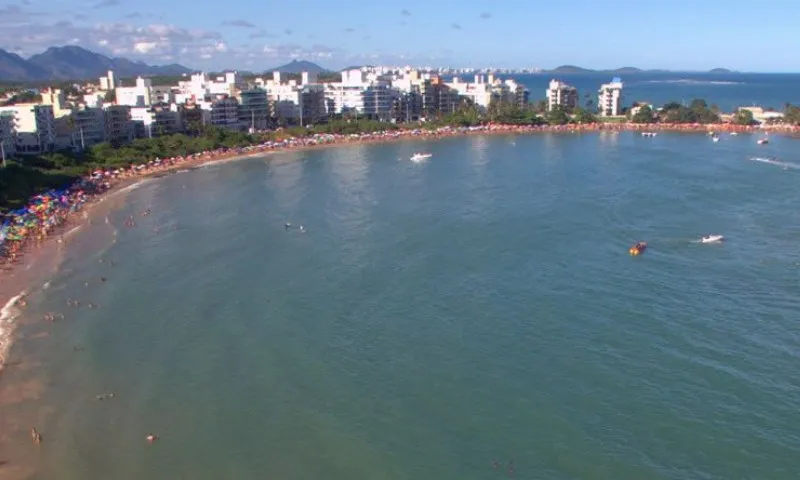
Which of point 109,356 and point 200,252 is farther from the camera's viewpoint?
point 200,252

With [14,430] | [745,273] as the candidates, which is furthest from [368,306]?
[745,273]

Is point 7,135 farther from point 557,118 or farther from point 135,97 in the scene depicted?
point 557,118

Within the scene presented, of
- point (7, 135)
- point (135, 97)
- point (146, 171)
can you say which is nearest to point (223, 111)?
point (135, 97)

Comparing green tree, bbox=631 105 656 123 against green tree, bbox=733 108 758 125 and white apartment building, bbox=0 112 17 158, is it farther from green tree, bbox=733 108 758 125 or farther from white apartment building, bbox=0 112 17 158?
white apartment building, bbox=0 112 17 158

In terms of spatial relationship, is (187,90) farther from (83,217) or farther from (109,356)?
(109,356)

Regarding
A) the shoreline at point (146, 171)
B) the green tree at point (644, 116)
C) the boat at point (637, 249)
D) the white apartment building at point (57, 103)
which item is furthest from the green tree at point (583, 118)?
the white apartment building at point (57, 103)
